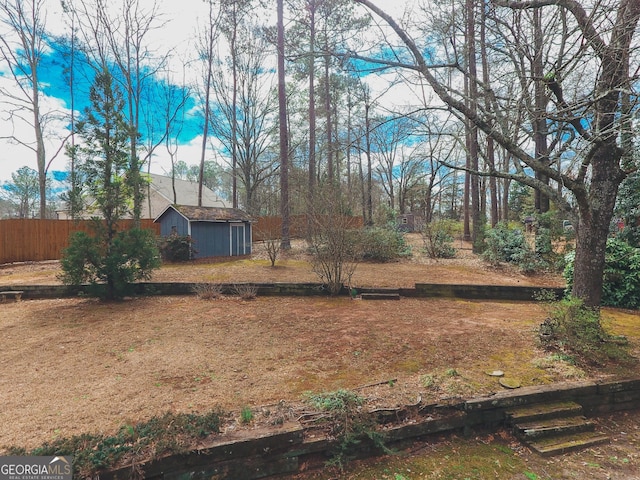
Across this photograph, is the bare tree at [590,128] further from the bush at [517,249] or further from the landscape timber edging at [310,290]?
the bush at [517,249]

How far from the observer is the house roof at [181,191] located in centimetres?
2227

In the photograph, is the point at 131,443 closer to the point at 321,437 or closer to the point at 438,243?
the point at 321,437

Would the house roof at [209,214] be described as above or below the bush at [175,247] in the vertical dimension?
above

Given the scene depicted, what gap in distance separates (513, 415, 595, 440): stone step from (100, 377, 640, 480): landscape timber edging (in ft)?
0.53

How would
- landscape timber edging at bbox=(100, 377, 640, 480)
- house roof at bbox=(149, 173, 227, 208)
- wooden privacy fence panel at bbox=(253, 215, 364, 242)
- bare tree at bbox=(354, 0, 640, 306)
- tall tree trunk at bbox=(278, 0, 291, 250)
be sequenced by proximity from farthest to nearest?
1. house roof at bbox=(149, 173, 227, 208)
2. tall tree trunk at bbox=(278, 0, 291, 250)
3. wooden privacy fence panel at bbox=(253, 215, 364, 242)
4. bare tree at bbox=(354, 0, 640, 306)
5. landscape timber edging at bbox=(100, 377, 640, 480)

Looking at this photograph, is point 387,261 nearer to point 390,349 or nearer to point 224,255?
point 224,255

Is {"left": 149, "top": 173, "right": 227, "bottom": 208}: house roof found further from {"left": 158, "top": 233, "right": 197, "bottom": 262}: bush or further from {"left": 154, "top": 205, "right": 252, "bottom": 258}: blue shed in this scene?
{"left": 158, "top": 233, "right": 197, "bottom": 262}: bush

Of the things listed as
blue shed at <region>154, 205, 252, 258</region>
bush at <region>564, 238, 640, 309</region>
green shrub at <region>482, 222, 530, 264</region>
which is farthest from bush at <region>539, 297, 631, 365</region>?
blue shed at <region>154, 205, 252, 258</region>

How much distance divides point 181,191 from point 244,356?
23.4 metres

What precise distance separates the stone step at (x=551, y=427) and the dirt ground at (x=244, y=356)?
0.24 meters

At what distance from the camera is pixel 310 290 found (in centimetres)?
705

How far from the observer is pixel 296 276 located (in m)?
9.05

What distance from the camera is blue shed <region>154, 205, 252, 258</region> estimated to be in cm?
1264

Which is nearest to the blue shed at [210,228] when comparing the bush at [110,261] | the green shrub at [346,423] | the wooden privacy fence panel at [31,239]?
the wooden privacy fence panel at [31,239]
